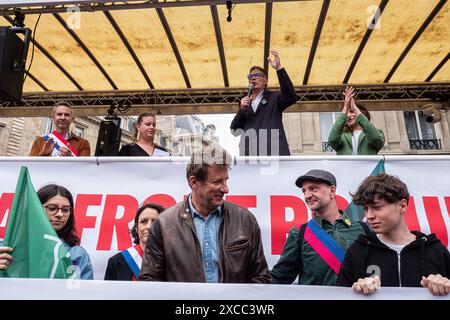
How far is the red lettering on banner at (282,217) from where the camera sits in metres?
2.62

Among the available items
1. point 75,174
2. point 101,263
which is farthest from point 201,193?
point 75,174

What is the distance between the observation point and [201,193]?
2.08m

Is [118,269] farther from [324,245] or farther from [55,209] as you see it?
[324,245]

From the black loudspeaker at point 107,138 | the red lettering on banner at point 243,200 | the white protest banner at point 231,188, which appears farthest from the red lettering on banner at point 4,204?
the black loudspeaker at point 107,138

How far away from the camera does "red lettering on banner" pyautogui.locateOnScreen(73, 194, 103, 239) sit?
2678 mm

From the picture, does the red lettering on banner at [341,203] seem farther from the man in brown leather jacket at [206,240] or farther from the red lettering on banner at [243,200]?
the man in brown leather jacket at [206,240]

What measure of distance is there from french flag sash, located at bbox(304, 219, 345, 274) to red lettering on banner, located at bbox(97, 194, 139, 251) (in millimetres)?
1354

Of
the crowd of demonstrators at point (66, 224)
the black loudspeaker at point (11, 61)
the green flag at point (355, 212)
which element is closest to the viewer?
the crowd of demonstrators at point (66, 224)

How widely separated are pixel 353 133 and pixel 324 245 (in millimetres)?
1665

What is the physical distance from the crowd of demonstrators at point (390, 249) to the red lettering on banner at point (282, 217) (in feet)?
2.11

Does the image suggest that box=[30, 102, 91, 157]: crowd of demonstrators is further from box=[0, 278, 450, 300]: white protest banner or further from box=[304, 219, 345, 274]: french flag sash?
box=[304, 219, 345, 274]: french flag sash

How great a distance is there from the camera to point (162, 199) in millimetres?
2758

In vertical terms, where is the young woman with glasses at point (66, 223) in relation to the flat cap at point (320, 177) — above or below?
below
